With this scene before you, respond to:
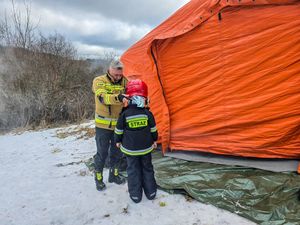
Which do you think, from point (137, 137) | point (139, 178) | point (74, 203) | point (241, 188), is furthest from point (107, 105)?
point (241, 188)

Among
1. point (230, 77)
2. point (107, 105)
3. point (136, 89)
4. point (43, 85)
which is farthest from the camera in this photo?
point (43, 85)

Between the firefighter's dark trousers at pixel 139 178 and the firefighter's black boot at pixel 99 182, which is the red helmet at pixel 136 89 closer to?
the firefighter's dark trousers at pixel 139 178

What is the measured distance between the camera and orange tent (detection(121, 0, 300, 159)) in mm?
3391

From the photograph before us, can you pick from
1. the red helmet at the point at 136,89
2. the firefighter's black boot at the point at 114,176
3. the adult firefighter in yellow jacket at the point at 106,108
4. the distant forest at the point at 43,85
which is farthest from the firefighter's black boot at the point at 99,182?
the distant forest at the point at 43,85

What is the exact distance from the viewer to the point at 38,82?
9695 mm

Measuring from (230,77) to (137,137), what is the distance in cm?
154

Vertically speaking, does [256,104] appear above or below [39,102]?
above

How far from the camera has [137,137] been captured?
10.2ft

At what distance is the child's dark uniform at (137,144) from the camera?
311cm

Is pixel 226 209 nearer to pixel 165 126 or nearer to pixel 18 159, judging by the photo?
pixel 165 126

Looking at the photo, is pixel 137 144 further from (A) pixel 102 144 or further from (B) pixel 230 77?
(B) pixel 230 77

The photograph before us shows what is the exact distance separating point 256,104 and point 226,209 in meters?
1.44

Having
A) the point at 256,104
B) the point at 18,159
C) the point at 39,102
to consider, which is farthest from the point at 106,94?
the point at 39,102

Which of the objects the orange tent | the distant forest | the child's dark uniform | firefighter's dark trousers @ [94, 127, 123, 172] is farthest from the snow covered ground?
the distant forest
